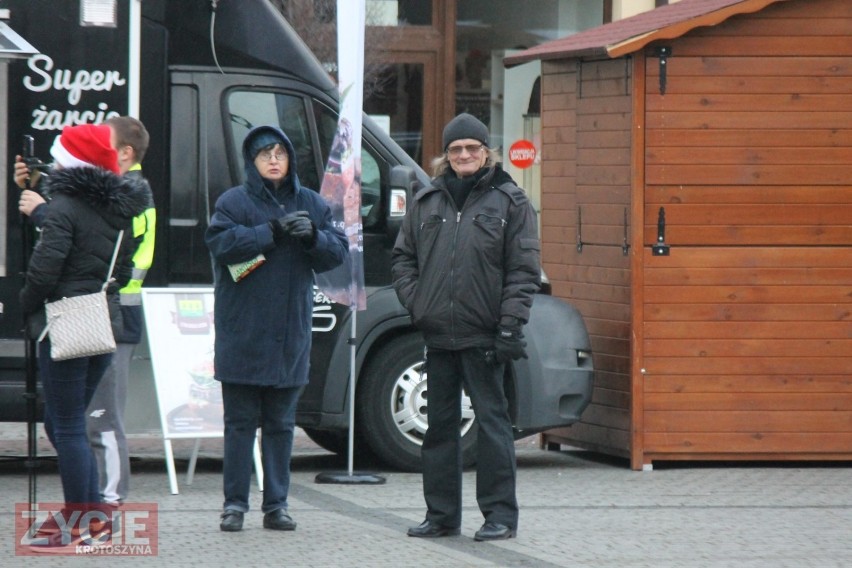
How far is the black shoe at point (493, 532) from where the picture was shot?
717cm

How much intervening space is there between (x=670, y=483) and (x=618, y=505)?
84 cm

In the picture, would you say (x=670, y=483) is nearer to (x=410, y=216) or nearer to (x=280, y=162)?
(x=410, y=216)

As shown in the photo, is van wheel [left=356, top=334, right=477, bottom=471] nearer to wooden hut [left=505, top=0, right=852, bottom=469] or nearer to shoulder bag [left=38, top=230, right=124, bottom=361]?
wooden hut [left=505, top=0, right=852, bottom=469]

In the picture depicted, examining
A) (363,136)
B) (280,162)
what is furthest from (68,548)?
(363,136)

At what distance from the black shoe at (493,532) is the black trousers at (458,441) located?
0.03 m

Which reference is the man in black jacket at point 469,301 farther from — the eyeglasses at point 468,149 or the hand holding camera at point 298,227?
the hand holding camera at point 298,227

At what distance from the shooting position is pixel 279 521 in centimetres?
730

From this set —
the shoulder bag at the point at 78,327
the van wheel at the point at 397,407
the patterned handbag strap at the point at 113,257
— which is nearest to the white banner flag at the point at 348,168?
the van wheel at the point at 397,407

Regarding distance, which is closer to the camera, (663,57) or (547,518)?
(547,518)

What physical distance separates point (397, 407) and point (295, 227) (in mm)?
2480

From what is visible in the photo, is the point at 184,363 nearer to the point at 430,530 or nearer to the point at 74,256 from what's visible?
the point at 430,530

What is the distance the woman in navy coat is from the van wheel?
6.29 ft

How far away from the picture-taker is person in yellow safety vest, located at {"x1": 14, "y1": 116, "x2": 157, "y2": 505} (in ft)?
24.8

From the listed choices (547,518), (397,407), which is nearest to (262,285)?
(547,518)
